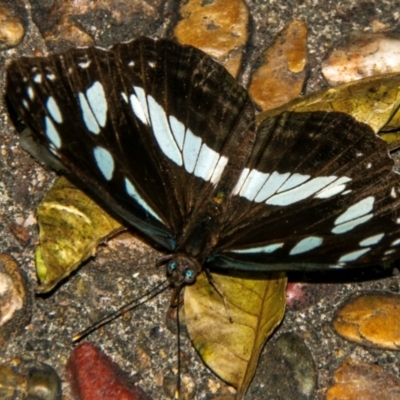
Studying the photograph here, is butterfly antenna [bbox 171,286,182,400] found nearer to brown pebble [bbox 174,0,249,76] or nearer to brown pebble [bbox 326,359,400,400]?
brown pebble [bbox 326,359,400,400]

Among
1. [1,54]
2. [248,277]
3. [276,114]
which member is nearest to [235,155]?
[276,114]

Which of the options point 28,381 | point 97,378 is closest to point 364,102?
point 97,378

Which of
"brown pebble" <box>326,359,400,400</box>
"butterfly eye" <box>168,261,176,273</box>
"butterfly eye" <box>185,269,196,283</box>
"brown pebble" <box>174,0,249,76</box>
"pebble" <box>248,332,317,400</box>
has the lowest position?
"brown pebble" <box>326,359,400,400</box>

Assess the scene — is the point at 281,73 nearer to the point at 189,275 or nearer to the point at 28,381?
the point at 189,275

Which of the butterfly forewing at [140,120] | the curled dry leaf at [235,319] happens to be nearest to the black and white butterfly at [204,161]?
the butterfly forewing at [140,120]

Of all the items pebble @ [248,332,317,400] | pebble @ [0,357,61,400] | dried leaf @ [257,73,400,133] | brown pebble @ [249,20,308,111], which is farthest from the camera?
brown pebble @ [249,20,308,111]

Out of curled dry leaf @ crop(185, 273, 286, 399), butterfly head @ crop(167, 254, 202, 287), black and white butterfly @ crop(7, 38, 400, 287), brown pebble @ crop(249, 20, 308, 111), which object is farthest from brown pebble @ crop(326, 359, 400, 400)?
brown pebble @ crop(249, 20, 308, 111)

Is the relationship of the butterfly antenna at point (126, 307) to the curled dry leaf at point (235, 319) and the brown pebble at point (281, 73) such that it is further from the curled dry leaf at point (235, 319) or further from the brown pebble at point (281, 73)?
the brown pebble at point (281, 73)
